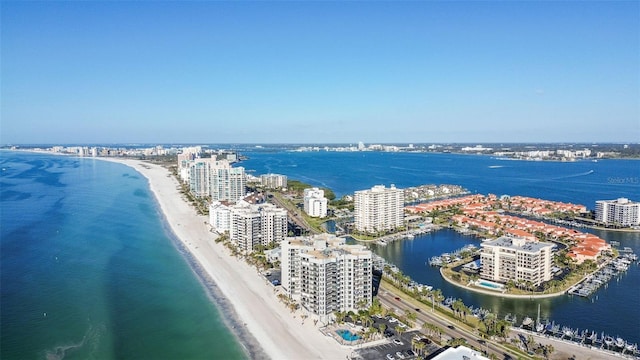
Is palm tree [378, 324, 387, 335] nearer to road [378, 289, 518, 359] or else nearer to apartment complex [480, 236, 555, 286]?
road [378, 289, 518, 359]

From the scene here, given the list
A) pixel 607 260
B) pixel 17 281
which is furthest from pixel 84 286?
pixel 607 260

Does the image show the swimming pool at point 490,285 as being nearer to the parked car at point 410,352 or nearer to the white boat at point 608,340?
the white boat at point 608,340

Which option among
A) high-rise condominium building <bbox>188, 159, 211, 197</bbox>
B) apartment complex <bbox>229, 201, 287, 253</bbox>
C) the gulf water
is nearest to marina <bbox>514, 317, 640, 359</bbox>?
the gulf water

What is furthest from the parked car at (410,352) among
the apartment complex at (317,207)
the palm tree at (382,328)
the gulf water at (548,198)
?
the apartment complex at (317,207)

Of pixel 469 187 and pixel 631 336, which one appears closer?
pixel 631 336

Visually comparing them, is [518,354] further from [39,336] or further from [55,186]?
[55,186]
